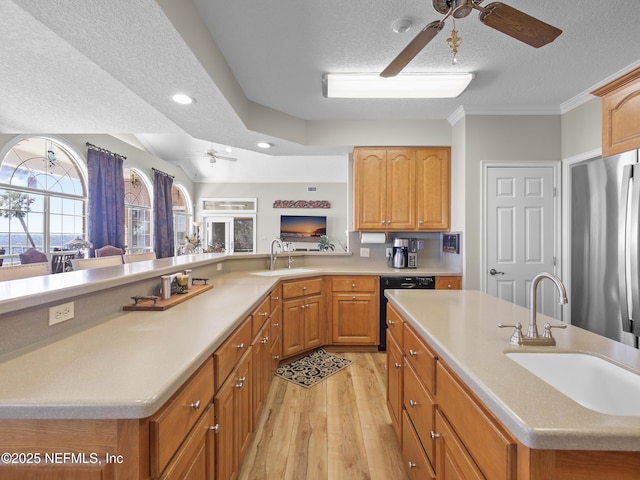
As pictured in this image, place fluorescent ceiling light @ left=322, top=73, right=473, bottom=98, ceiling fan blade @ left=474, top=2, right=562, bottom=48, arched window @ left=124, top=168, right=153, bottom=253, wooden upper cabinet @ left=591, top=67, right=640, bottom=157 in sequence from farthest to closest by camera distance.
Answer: arched window @ left=124, top=168, right=153, bottom=253 < fluorescent ceiling light @ left=322, top=73, right=473, bottom=98 < ceiling fan blade @ left=474, top=2, right=562, bottom=48 < wooden upper cabinet @ left=591, top=67, right=640, bottom=157

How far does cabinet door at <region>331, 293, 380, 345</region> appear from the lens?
325 cm

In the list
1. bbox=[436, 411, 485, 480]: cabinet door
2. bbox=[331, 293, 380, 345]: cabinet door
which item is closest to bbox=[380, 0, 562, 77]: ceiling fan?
bbox=[436, 411, 485, 480]: cabinet door

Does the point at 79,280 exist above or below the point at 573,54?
below

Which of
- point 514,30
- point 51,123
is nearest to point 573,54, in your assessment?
point 514,30

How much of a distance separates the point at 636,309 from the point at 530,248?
3.24ft

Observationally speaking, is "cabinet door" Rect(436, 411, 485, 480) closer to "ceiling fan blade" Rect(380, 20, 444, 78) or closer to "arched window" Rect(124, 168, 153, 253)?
"ceiling fan blade" Rect(380, 20, 444, 78)

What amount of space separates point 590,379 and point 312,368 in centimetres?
225

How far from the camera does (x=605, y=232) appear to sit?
2.44 m

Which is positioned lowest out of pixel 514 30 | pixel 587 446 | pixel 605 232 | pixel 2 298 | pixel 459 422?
pixel 459 422

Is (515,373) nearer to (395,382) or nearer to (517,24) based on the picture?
(395,382)

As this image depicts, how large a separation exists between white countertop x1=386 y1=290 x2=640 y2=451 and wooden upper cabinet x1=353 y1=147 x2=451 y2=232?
6.16 ft

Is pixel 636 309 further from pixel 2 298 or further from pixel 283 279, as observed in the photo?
pixel 2 298

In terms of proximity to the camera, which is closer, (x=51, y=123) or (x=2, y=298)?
(x=2, y=298)

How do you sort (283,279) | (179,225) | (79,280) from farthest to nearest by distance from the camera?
(179,225), (283,279), (79,280)
